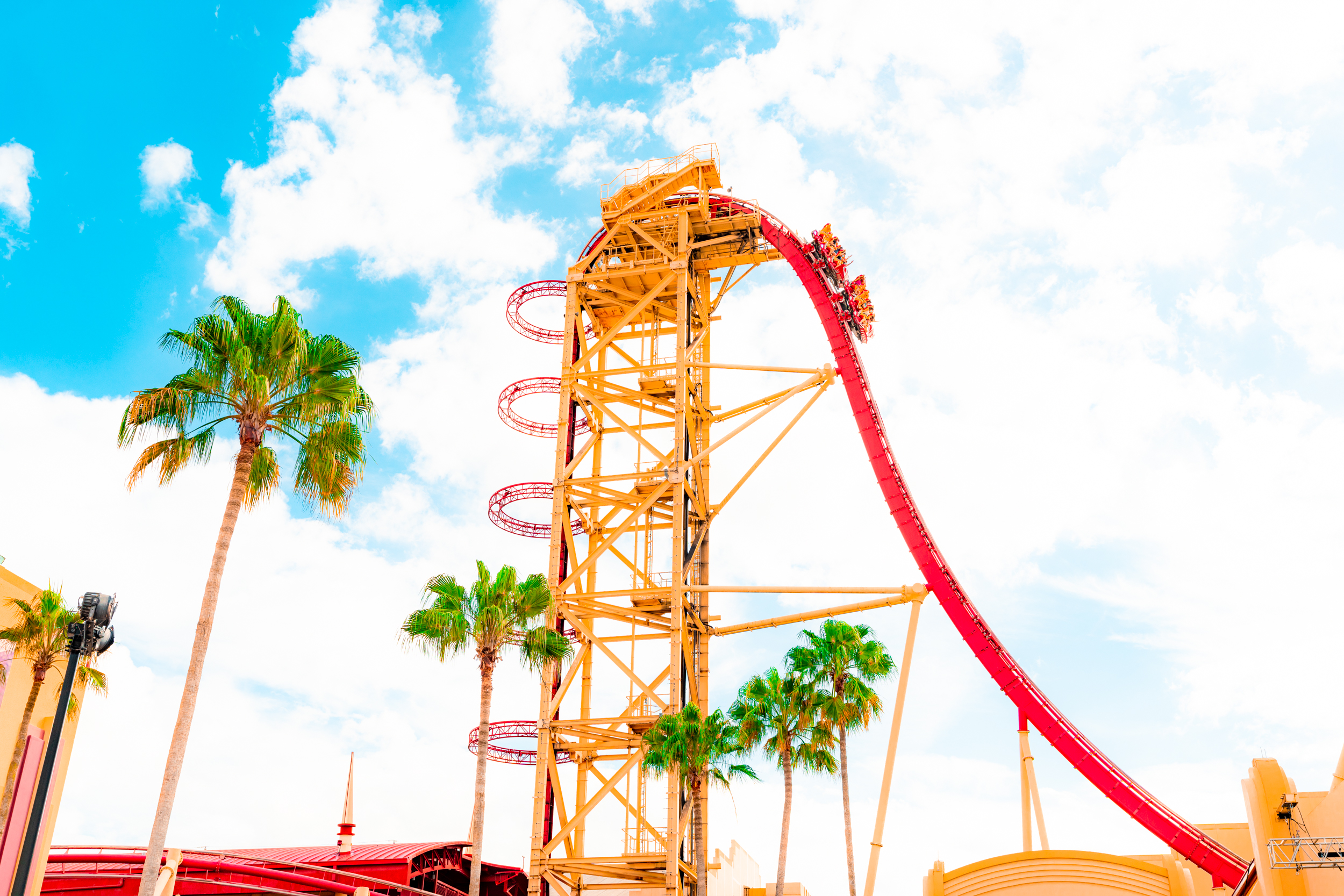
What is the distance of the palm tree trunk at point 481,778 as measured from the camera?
2497 cm

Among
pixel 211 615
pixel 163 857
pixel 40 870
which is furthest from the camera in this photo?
pixel 163 857

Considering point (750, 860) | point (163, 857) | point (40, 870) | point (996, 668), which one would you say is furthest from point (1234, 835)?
A: point (40, 870)

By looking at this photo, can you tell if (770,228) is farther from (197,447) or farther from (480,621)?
(197,447)

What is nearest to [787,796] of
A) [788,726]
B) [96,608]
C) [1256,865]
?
[788,726]

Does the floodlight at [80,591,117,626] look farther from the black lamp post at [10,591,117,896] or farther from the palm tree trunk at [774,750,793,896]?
the palm tree trunk at [774,750,793,896]

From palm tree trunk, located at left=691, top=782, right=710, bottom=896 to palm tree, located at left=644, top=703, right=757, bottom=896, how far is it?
2 cm

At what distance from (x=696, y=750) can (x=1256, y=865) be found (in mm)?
11805

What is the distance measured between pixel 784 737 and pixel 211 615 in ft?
54.6

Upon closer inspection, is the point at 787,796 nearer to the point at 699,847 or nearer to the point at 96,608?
the point at 699,847

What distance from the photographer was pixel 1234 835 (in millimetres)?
35281

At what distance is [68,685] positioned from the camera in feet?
37.7

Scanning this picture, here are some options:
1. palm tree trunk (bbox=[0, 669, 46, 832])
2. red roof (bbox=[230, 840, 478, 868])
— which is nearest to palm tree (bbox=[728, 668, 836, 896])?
red roof (bbox=[230, 840, 478, 868])

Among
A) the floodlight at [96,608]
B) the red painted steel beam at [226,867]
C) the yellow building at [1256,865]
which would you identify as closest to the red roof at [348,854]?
the red painted steel beam at [226,867]

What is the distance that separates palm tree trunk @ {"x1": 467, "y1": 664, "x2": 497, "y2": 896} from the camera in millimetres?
24969
